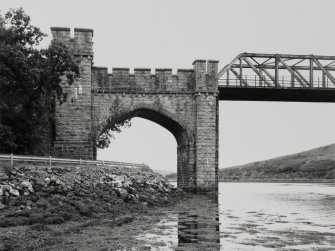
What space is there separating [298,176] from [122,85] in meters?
72.0

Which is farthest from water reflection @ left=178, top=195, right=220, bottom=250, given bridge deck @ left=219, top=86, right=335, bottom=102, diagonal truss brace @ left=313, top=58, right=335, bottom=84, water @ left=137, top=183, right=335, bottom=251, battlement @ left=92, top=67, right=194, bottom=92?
diagonal truss brace @ left=313, top=58, right=335, bottom=84

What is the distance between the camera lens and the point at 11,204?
1805cm

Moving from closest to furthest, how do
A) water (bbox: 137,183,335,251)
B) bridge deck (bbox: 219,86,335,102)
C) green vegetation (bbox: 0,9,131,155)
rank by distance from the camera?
water (bbox: 137,183,335,251), green vegetation (bbox: 0,9,131,155), bridge deck (bbox: 219,86,335,102)

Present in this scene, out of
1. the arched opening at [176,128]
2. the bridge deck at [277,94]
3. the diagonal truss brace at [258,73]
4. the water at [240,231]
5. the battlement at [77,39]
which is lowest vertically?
the water at [240,231]

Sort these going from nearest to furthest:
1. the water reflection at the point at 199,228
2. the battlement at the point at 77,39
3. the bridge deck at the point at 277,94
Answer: the water reflection at the point at 199,228 < the battlement at the point at 77,39 < the bridge deck at the point at 277,94

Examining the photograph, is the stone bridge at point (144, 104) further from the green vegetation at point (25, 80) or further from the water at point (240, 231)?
the water at point (240, 231)

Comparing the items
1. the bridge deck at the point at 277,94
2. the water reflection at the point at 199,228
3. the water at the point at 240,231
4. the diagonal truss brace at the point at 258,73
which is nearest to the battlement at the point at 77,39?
the bridge deck at the point at 277,94

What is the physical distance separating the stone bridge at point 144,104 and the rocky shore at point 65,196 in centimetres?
750

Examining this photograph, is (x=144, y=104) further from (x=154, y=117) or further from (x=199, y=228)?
(x=199, y=228)

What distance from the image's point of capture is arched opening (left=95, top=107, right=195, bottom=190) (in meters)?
36.8

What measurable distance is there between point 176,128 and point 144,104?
12.3ft

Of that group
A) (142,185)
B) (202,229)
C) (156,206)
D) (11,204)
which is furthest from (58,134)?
(202,229)

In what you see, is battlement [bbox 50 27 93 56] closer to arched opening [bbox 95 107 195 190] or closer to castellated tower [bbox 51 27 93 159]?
castellated tower [bbox 51 27 93 159]

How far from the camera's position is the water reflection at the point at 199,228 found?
14.8 m
